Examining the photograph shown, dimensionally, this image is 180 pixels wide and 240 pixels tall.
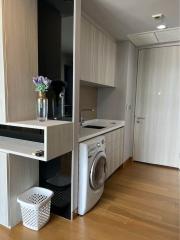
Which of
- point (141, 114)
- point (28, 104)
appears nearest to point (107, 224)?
point (28, 104)

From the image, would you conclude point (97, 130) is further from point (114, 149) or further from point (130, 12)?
point (130, 12)

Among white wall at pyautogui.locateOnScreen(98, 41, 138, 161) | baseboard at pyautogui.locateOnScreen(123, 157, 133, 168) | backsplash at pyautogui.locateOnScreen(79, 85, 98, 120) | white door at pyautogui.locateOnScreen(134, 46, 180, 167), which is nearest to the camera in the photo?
backsplash at pyautogui.locateOnScreen(79, 85, 98, 120)

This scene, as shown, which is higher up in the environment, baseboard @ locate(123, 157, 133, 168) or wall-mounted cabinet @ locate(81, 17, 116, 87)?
wall-mounted cabinet @ locate(81, 17, 116, 87)

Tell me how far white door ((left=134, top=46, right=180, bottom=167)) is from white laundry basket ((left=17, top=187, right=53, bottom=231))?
8.14 ft

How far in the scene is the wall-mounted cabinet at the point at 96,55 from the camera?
7.99 feet

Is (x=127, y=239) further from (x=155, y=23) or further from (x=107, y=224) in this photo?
(x=155, y=23)

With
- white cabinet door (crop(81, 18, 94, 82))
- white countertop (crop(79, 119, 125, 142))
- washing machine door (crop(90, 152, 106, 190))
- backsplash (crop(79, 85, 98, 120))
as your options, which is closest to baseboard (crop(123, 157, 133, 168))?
white countertop (crop(79, 119, 125, 142))

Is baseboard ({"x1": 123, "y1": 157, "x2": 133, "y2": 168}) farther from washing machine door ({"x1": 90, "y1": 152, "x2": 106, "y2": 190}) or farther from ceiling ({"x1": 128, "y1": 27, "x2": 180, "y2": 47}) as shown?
ceiling ({"x1": 128, "y1": 27, "x2": 180, "y2": 47})

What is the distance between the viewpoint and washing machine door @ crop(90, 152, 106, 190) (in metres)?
2.18

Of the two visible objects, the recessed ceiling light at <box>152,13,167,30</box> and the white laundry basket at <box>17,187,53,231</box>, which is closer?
the white laundry basket at <box>17,187,53,231</box>

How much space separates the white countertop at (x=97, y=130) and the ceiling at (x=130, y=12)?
4.97 feet

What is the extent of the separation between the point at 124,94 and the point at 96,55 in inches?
41.3

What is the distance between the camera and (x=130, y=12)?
7.70 feet

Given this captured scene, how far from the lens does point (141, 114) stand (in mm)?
3926
